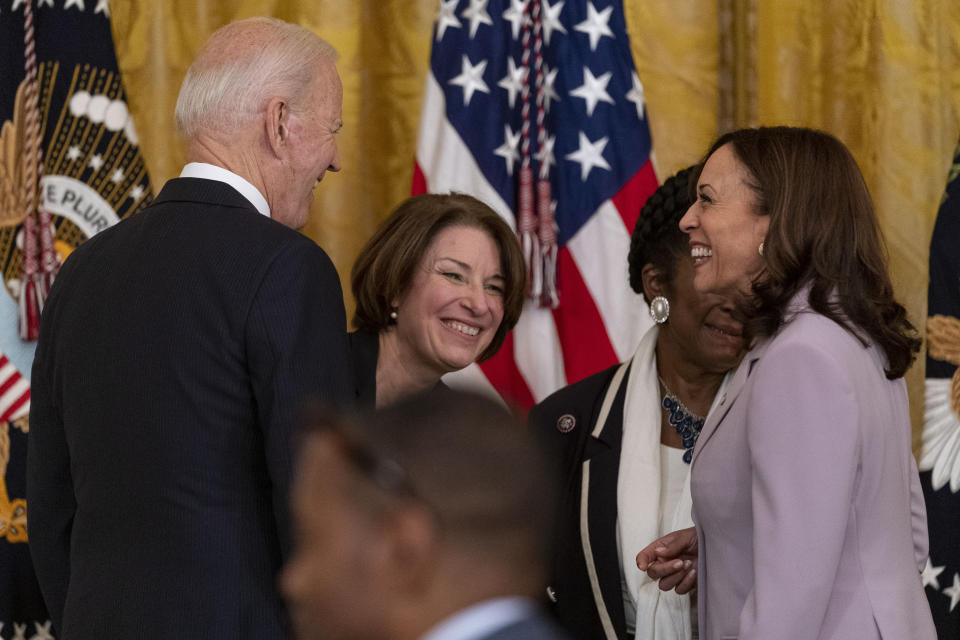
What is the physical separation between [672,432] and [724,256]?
772 millimetres

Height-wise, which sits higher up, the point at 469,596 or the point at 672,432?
the point at 469,596

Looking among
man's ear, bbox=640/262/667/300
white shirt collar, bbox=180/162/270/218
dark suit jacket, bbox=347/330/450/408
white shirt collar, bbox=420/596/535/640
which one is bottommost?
dark suit jacket, bbox=347/330/450/408

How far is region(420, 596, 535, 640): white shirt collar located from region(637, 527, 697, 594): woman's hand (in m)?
1.24

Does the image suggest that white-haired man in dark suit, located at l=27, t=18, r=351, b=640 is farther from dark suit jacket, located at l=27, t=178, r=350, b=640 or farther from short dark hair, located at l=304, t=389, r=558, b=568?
short dark hair, located at l=304, t=389, r=558, b=568

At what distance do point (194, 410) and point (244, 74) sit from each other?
0.59 m

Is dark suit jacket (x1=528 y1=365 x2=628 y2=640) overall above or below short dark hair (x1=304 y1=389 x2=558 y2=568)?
below

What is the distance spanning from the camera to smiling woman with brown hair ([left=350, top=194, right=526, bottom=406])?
2531mm

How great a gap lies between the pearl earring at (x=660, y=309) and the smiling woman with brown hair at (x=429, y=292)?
0.32m

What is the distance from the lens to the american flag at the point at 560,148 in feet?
10.9

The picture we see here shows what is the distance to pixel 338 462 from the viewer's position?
0.94 metres

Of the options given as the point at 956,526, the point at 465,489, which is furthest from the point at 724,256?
the point at 956,526

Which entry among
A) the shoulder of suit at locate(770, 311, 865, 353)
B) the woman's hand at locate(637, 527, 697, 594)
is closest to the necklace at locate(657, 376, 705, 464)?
the woman's hand at locate(637, 527, 697, 594)

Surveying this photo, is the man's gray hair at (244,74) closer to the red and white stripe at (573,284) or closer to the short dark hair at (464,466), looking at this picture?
the short dark hair at (464,466)

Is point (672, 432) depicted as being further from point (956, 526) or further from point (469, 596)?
point (469, 596)
